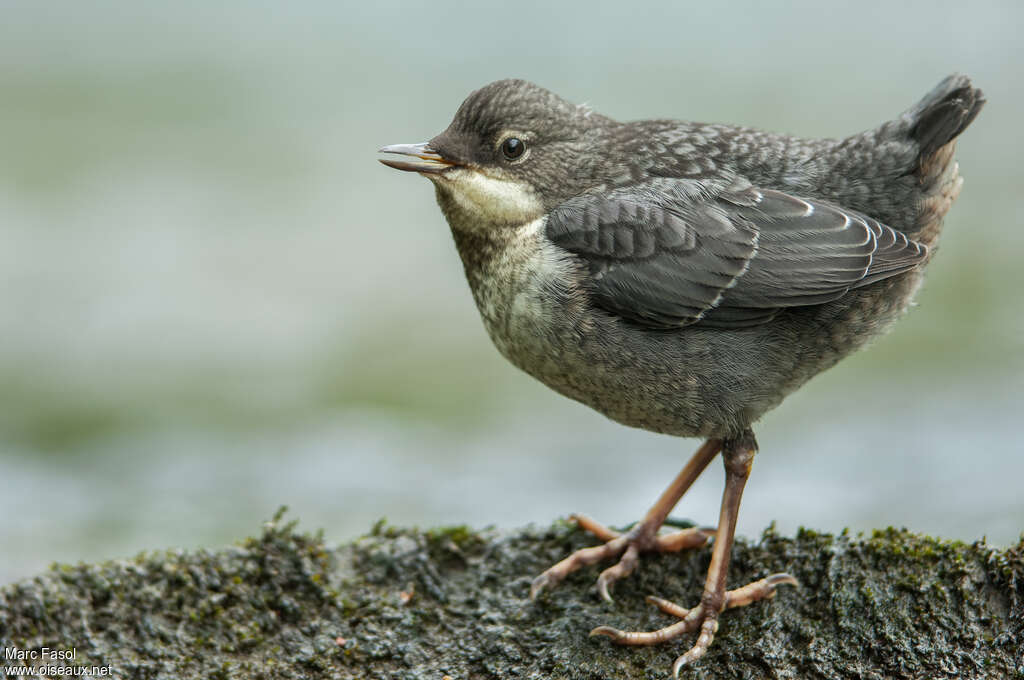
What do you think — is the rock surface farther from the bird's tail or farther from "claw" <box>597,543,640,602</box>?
the bird's tail

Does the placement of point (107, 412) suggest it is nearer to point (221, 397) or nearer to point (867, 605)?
point (221, 397)

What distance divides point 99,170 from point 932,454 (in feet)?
28.4

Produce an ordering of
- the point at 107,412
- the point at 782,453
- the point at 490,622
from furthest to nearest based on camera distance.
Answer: the point at 107,412 → the point at 782,453 → the point at 490,622

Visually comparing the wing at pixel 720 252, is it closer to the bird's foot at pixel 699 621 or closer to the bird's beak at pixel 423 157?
the bird's beak at pixel 423 157

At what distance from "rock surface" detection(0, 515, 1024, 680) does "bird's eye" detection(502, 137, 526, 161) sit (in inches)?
60.2

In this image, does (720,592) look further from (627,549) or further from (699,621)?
(627,549)

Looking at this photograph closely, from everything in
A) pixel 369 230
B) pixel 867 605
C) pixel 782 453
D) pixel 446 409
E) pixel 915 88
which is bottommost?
pixel 867 605

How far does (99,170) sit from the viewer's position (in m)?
11.7

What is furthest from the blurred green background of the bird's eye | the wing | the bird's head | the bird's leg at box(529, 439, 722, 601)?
the bird's eye

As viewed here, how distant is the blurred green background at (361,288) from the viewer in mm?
7039

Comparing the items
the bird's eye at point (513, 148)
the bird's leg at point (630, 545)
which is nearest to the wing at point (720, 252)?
the bird's eye at point (513, 148)

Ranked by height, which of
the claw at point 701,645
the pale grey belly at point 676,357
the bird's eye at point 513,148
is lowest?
the claw at point 701,645

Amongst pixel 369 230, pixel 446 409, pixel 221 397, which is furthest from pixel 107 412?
pixel 369 230

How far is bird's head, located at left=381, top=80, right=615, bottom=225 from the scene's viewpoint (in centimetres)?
391
